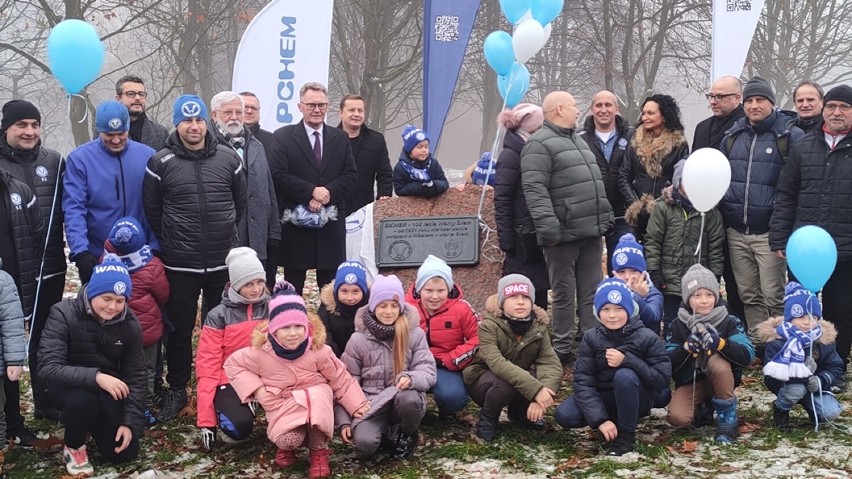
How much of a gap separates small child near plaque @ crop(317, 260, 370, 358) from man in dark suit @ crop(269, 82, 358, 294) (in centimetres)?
126

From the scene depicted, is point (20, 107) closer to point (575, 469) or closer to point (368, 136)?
point (368, 136)

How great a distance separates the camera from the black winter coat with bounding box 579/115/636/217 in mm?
6871

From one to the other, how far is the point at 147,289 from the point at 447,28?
4999 millimetres

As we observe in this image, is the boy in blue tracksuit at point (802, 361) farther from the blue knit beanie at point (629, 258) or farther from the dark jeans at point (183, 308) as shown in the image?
the dark jeans at point (183, 308)

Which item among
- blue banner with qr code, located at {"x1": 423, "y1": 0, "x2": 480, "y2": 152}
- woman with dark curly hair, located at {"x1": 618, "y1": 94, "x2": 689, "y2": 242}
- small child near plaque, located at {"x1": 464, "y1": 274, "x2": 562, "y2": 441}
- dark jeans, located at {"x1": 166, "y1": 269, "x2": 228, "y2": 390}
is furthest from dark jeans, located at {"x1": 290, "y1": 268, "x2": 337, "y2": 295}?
blue banner with qr code, located at {"x1": 423, "y1": 0, "x2": 480, "y2": 152}

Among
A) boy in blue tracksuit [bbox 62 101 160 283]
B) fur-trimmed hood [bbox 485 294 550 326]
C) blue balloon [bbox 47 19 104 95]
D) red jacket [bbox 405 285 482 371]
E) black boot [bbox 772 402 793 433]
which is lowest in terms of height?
black boot [bbox 772 402 793 433]

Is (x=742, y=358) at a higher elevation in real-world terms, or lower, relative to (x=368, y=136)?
lower

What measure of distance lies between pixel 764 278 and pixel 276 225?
11.9 feet

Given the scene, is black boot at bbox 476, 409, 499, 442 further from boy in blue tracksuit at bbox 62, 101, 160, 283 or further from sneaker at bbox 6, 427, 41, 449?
sneaker at bbox 6, 427, 41, 449

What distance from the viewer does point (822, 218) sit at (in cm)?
581

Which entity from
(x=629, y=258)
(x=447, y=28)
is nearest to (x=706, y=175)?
(x=629, y=258)

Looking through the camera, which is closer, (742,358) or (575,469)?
(575,469)

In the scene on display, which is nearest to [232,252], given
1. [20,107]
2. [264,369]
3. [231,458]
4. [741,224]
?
[264,369]

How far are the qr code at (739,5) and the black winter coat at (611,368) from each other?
5.34m
